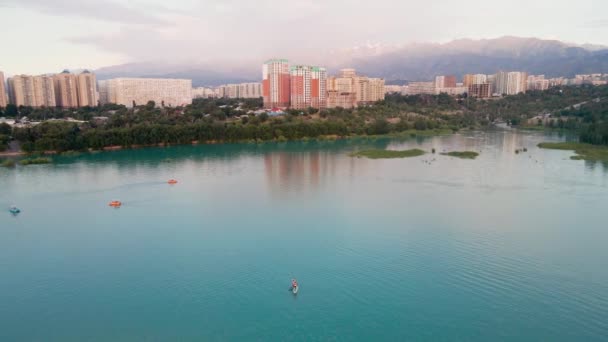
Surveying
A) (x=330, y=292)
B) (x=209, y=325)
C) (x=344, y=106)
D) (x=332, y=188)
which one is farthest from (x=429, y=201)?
(x=344, y=106)

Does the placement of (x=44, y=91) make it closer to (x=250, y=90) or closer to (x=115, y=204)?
(x=250, y=90)

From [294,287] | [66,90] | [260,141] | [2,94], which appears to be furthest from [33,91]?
[294,287]

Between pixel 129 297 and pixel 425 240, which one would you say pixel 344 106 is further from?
pixel 129 297

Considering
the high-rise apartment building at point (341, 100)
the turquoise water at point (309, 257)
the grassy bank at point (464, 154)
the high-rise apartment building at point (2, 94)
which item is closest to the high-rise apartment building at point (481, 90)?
the high-rise apartment building at point (341, 100)

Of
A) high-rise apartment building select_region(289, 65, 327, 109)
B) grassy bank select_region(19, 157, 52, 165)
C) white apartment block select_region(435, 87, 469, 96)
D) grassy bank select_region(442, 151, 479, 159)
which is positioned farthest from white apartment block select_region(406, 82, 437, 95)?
grassy bank select_region(19, 157, 52, 165)

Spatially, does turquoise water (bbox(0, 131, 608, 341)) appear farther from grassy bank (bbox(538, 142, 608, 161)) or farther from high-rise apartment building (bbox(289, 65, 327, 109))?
high-rise apartment building (bbox(289, 65, 327, 109))
